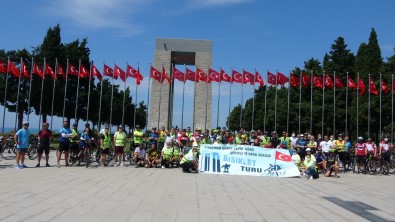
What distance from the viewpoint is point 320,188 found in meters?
12.8

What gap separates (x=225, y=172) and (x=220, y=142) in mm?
2219

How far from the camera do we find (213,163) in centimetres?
1717

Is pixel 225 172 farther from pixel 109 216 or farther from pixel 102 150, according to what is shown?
pixel 109 216

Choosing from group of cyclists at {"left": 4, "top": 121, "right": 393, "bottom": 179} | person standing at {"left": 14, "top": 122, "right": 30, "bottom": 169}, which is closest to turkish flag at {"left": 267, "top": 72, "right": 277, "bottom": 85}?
group of cyclists at {"left": 4, "top": 121, "right": 393, "bottom": 179}

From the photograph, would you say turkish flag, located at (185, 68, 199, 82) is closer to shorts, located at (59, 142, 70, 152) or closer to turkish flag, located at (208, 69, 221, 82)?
turkish flag, located at (208, 69, 221, 82)

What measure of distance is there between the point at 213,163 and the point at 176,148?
7.27ft

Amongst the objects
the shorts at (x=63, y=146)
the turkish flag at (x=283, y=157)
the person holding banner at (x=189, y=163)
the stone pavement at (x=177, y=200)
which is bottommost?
the stone pavement at (x=177, y=200)

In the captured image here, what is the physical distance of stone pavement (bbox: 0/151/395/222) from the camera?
7633 millimetres

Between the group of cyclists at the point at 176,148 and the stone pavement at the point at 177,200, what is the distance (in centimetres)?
311

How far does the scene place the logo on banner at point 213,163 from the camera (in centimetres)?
1705

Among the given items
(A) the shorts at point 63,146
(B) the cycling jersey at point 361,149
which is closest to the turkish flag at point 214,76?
(B) the cycling jersey at point 361,149

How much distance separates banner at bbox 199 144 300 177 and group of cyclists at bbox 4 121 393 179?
41 cm

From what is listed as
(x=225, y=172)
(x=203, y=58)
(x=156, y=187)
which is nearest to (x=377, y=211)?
(x=156, y=187)

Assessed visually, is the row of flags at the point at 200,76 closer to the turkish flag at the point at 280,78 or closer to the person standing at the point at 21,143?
the turkish flag at the point at 280,78
